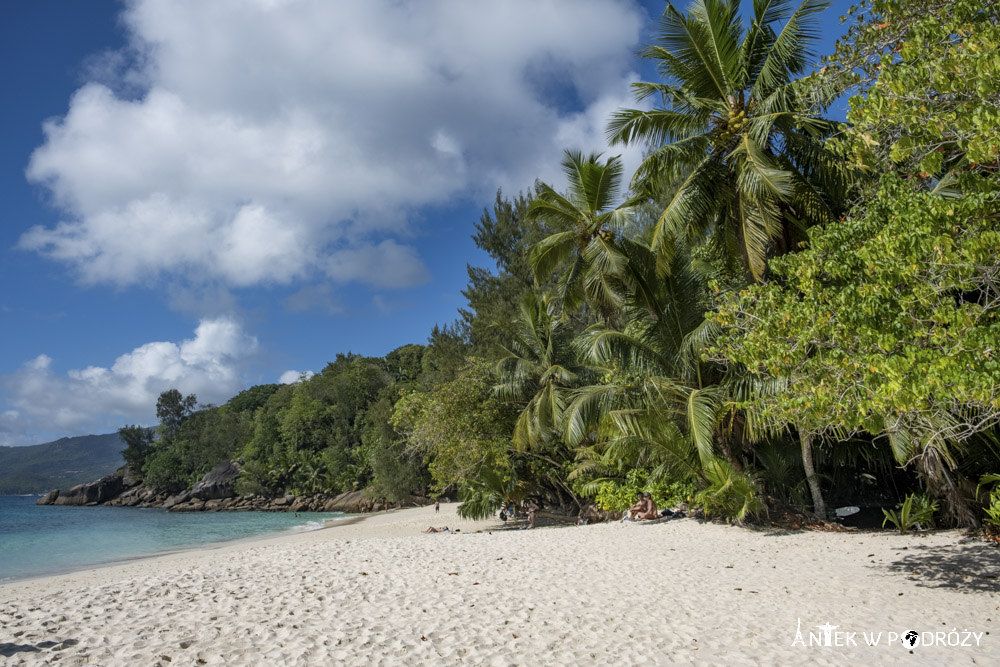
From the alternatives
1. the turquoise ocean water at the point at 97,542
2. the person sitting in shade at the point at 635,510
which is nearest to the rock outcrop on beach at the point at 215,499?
the turquoise ocean water at the point at 97,542

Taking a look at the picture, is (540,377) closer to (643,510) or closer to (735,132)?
(643,510)

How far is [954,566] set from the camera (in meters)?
7.97

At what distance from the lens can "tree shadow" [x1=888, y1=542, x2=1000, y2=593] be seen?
7133 millimetres

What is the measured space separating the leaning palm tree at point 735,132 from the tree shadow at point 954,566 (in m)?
5.08

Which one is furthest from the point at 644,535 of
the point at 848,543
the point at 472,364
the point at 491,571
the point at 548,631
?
the point at 472,364

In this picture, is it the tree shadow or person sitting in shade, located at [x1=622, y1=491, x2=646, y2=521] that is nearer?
the tree shadow

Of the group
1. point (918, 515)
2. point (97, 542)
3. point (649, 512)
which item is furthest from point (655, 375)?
point (97, 542)

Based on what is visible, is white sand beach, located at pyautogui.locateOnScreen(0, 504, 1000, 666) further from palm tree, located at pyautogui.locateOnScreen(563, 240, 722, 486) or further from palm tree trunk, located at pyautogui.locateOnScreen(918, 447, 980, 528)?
palm tree, located at pyautogui.locateOnScreen(563, 240, 722, 486)

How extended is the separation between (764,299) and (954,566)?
5.15 m

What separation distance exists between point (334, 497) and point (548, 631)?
137ft

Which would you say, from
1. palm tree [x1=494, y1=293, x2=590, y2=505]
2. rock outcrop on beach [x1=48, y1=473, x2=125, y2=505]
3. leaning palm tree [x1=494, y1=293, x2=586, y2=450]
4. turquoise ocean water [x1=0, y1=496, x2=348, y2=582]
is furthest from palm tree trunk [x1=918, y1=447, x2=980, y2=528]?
rock outcrop on beach [x1=48, y1=473, x2=125, y2=505]

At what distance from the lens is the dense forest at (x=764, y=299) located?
4.81m

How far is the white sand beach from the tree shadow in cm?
3

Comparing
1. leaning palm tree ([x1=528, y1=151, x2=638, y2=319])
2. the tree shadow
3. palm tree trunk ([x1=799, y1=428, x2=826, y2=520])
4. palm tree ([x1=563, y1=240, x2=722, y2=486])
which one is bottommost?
the tree shadow
